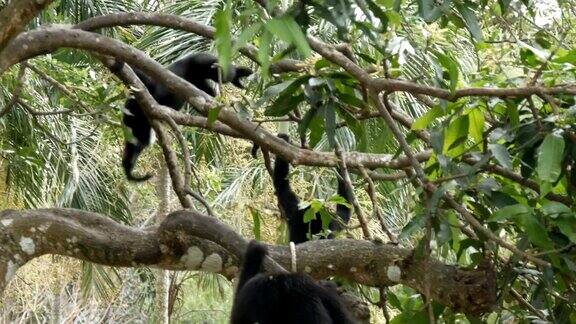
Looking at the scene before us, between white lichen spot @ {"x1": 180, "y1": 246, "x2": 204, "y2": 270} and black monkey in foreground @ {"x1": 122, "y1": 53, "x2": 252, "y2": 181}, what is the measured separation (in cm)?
293

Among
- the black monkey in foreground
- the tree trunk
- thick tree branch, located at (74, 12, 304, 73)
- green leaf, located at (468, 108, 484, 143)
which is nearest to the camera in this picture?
green leaf, located at (468, 108, 484, 143)

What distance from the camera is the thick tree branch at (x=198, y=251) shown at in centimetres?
324

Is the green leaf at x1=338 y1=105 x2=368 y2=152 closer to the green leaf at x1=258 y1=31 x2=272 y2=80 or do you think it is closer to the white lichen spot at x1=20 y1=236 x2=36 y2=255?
the white lichen spot at x1=20 y1=236 x2=36 y2=255

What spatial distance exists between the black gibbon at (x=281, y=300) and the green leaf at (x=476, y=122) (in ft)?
2.81

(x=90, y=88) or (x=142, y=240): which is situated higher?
(x=90, y=88)

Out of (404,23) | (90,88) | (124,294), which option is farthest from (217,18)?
(124,294)

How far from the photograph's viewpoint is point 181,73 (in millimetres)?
7867

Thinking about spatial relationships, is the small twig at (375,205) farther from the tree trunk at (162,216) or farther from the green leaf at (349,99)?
the tree trunk at (162,216)

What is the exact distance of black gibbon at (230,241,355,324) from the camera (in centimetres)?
309

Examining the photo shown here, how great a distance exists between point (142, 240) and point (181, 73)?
14.4 feet

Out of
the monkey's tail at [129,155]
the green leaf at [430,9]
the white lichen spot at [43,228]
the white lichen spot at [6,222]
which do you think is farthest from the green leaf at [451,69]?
the monkey's tail at [129,155]

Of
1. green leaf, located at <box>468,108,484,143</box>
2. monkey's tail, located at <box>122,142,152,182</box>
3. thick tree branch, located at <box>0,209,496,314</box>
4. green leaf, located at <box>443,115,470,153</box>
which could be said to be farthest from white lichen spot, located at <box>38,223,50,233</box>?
monkey's tail, located at <box>122,142,152,182</box>

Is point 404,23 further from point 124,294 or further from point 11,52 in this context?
point 124,294

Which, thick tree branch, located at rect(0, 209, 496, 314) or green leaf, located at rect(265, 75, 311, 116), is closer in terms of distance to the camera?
A: thick tree branch, located at rect(0, 209, 496, 314)
